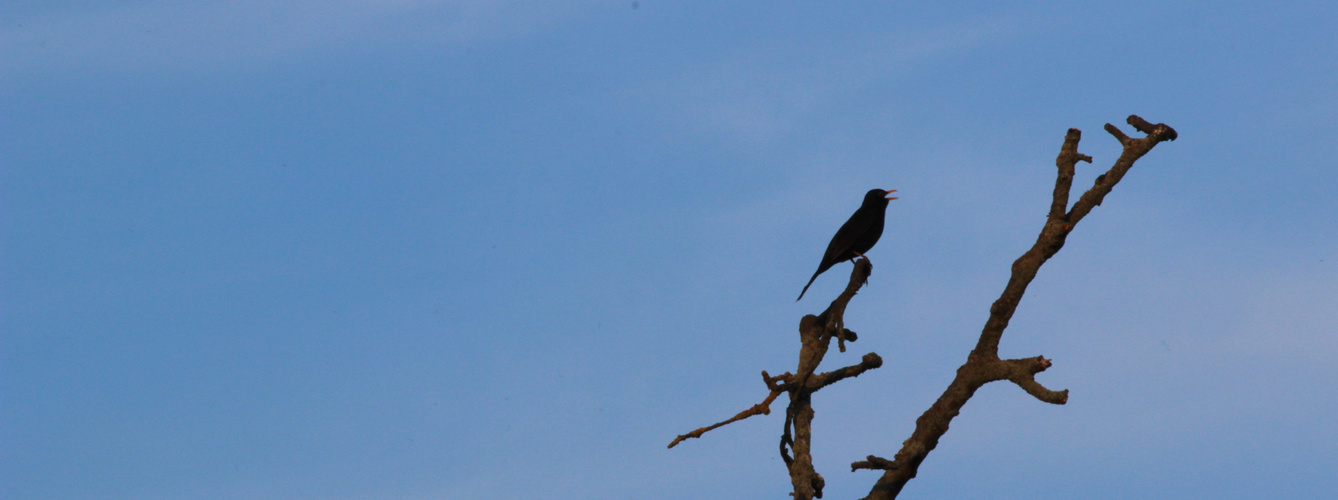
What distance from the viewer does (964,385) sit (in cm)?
721

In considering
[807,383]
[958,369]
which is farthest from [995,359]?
[807,383]

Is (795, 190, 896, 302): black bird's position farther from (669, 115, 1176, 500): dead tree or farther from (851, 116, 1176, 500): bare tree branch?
(851, 116, 1176, 500): bare tree branch

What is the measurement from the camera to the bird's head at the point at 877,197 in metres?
10.2

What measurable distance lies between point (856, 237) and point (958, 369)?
2361 millimetres

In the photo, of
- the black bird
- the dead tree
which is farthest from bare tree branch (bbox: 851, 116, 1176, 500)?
the black bird

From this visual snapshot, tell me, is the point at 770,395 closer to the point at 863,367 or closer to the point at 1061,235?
the point at 863,367

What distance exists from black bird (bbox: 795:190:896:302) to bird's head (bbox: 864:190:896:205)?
24 centimetres

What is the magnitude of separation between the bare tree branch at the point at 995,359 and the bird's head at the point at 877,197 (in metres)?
2.71

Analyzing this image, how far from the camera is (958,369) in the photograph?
731cm

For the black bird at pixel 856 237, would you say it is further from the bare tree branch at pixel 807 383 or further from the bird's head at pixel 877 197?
the bare tree branch at pixel 807 383

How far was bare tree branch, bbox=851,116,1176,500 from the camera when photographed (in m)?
7.00

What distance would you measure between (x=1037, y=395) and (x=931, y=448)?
2.61ft

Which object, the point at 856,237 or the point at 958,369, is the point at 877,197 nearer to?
the point at 856,237

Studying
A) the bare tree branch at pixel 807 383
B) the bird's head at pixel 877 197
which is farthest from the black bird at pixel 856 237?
the bare tree branch at pixel 807 383
